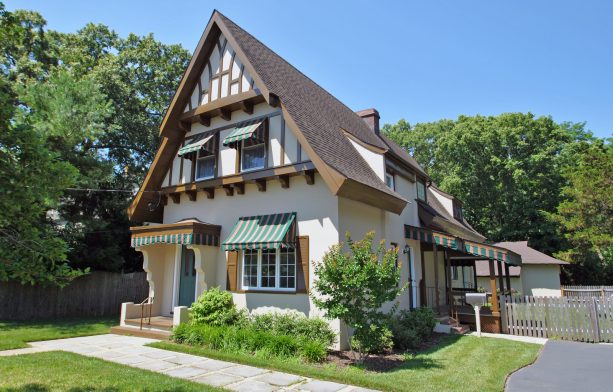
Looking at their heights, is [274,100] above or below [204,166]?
above

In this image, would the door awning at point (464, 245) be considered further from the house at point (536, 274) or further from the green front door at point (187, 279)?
the house at point (536, 274)

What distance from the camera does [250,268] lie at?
13.2 metres

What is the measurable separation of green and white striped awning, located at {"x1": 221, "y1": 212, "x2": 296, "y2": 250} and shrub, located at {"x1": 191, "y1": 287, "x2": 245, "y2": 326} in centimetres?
168

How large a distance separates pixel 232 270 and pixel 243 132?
4.91m

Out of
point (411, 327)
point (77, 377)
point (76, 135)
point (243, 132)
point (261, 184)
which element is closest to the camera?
point (77, 377)

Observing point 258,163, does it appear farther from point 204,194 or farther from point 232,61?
point 232,61

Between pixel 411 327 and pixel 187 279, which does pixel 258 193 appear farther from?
pixel 411 327

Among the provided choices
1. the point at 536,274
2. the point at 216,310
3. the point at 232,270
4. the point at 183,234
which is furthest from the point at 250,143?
the point at 536,274

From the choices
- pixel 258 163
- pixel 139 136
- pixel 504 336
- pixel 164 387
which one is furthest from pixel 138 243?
pixel 504 336

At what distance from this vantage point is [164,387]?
739 centimetres

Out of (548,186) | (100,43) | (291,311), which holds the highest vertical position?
(100,43)

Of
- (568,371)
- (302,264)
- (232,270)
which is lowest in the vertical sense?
(568,371)

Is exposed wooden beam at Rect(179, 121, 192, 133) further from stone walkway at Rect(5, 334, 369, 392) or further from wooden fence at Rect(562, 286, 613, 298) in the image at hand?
wooden fence at Rect(562, 286, 613, 298)

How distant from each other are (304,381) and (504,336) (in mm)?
9361
